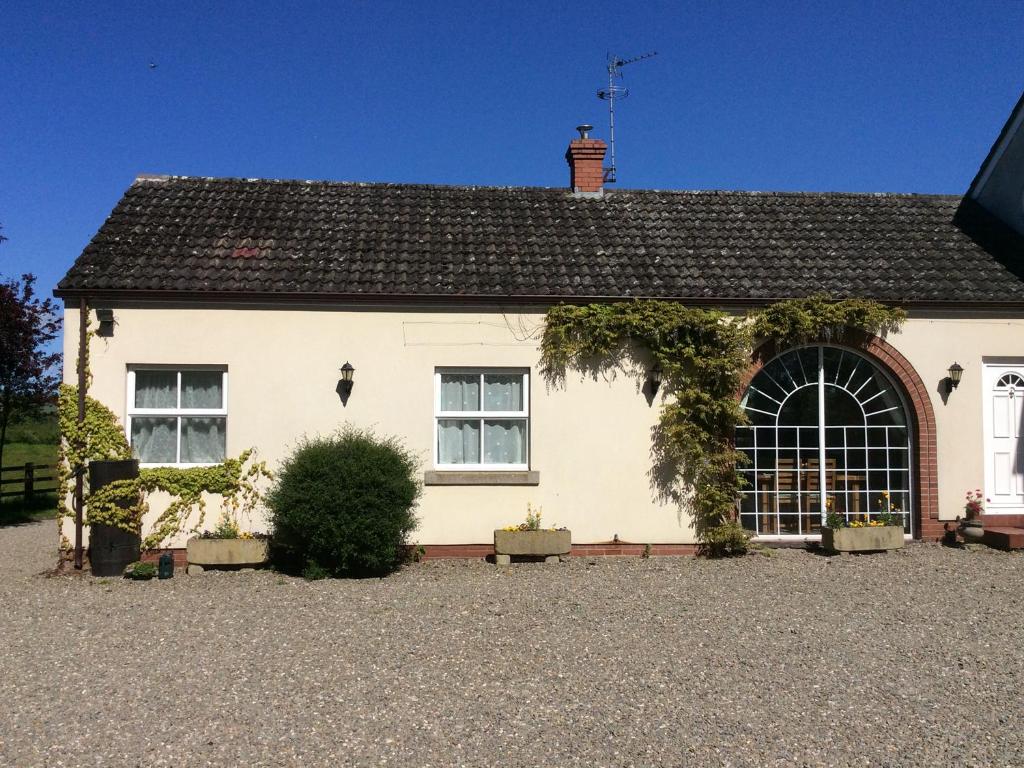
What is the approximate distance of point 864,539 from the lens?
11.8m

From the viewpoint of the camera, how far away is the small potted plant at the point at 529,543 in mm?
11414

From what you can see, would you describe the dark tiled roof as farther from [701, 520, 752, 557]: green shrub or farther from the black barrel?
[701, 520, 752, 557]: green shrub

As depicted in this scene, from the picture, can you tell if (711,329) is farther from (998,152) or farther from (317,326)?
(998,152)

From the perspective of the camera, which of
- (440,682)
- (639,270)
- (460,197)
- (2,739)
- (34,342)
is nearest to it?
(2,739)

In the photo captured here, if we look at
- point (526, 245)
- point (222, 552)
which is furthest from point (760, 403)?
point (222, 552)

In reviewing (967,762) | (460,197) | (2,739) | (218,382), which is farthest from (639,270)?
(2,739)

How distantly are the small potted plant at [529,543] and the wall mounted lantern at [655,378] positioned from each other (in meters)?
2.34

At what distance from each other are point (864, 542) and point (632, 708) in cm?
726

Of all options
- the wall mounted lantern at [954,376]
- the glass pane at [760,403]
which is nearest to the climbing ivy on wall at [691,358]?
the glass pane at [760,403]

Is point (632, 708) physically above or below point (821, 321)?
below

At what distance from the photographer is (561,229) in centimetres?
1384

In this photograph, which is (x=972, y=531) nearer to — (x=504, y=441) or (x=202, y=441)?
(x=504, y=441)

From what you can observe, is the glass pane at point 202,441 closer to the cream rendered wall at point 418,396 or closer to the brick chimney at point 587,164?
the cream rendered wall at point 418,396

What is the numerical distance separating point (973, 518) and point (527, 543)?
6.41 metres
